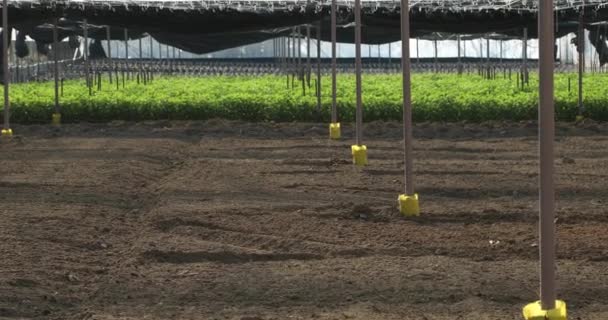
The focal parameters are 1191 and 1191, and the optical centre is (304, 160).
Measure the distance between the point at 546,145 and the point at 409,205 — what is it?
14.3 ft

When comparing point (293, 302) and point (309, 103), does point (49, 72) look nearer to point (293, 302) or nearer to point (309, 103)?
point (309, 103)

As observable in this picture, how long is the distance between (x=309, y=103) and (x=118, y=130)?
3.40m

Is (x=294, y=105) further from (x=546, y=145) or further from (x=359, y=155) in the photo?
(x=546, y=145)

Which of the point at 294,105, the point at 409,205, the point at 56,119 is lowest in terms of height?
the point at 409,205

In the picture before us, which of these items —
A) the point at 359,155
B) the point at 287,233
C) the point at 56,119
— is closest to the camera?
the point at 287,233

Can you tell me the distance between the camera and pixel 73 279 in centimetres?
688

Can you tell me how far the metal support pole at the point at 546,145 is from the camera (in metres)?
4.79

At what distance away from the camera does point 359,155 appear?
13.1m

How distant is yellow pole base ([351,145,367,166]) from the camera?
13.0m

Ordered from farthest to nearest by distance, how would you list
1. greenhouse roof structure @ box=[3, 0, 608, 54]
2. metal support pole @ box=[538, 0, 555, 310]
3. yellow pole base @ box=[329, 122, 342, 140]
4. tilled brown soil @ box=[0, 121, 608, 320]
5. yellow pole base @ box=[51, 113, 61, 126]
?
yellow pole base @ box=[51, 113, 61, 126] → greenhouse roof structure @ box=[3, 0, 608, 54] → yellow pole base @ box=[329, 122, 342, 140] → tilled brown soil @ box=[0, 121, 608, 320] → metal support pole @ box=[538, 0, 555, 310]

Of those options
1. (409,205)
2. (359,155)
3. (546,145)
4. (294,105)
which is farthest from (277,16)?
(546,145)

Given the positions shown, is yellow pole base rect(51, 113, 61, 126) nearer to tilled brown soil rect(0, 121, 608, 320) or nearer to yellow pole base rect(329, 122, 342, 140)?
tilled brown soil rect(0, 121, 608, 320)

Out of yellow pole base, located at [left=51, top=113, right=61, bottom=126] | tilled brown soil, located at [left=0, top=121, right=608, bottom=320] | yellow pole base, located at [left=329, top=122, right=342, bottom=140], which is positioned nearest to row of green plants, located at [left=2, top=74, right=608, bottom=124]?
yellow pole base, located at [left=51, top=113, right=61, bottom=126]

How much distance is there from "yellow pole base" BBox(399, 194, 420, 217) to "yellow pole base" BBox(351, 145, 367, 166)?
12.4 feet
